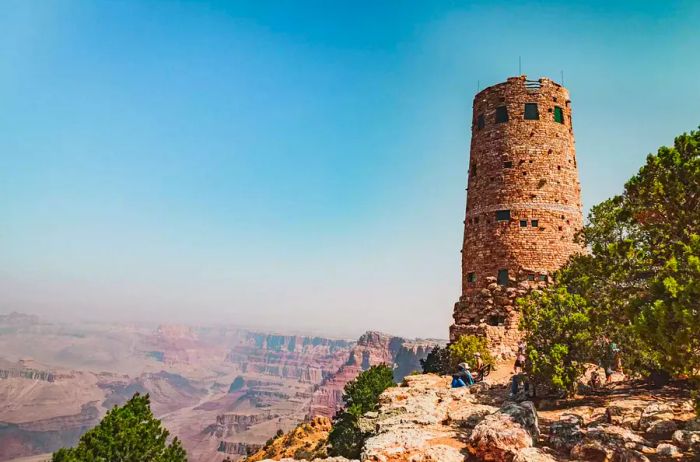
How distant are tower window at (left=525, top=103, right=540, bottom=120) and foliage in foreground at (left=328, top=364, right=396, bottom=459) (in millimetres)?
23309

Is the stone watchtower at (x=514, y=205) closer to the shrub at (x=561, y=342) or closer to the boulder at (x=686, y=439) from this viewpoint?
the shrub at (x=561, y=342)

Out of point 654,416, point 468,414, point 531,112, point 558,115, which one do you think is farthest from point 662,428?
point 558,115

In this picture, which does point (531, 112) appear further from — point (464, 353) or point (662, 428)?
point (662, 428)

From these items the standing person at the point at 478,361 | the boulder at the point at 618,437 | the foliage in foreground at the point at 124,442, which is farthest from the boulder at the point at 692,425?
the foliage in foreground at the point at 124,442

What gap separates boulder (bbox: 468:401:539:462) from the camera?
12.2 meters

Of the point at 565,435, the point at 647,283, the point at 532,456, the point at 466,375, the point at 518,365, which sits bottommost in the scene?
the point at 532,456

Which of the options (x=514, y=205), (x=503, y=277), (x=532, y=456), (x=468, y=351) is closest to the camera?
(x=532, y=456)

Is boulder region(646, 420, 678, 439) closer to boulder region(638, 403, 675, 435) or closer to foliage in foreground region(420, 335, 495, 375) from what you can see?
boulder region(638, 403, 675, 435)

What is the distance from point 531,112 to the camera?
121 feet

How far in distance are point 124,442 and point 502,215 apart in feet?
96.4

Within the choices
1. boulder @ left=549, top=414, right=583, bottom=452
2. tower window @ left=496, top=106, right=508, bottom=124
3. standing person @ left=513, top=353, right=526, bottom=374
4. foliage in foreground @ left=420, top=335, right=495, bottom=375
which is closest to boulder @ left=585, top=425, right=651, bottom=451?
boulder @ left=549, top=414, right=583, bottom=452

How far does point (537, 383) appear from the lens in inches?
784

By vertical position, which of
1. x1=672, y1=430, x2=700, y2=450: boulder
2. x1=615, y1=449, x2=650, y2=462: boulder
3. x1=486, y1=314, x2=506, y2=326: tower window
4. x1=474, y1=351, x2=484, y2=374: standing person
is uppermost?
x1=486, y1=314, x2=506, y2=326: tower window

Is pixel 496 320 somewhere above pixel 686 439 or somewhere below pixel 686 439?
above
